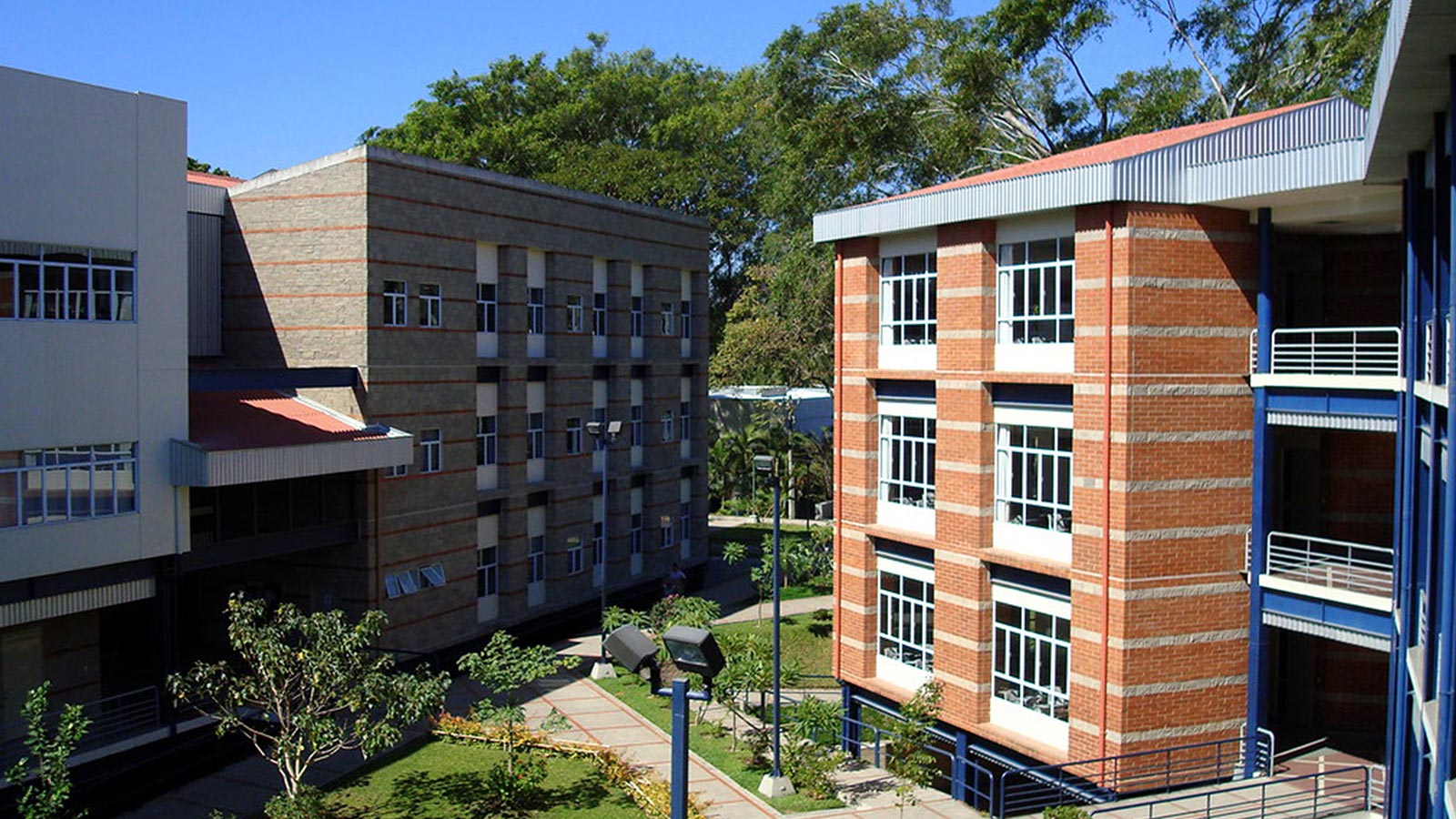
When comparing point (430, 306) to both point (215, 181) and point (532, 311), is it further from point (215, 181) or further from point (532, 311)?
point (215, 181)

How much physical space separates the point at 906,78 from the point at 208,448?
2963cm

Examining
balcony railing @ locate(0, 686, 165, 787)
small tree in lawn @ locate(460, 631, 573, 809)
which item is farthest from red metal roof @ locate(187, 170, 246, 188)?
small tree in lawn @ locate(460, 631, 573, 809)

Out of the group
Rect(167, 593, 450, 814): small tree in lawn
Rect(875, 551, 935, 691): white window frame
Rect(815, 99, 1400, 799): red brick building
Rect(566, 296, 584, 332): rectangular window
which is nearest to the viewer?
Rect(167, 593, 450, 814): small tree in lawn

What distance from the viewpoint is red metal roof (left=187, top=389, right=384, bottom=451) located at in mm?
22578

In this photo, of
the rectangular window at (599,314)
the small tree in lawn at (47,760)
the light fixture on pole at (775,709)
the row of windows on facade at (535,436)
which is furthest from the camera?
the rectangular window at (599,314)

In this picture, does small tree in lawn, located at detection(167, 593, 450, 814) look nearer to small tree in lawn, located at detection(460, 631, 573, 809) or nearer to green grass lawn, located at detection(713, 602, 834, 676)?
small tree in lawn, located at detection(460, 631, 573, 809)

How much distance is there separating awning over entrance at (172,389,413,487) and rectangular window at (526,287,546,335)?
618cm

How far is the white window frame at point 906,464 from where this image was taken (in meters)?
22.5

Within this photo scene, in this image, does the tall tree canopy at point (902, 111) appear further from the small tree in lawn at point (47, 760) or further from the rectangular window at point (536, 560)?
the small tree in lawn at point (47, 760)

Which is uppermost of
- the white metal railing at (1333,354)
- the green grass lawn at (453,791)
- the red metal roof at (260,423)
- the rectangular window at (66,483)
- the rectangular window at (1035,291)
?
the rectangular window at (1035,291)

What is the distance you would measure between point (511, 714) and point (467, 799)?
1496mm

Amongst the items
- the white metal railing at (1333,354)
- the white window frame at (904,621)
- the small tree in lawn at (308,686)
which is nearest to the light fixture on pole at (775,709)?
the white window frame at (904,621)

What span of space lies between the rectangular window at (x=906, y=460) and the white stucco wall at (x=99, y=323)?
40.7ft

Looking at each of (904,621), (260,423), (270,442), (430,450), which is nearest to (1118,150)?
(904,621)
